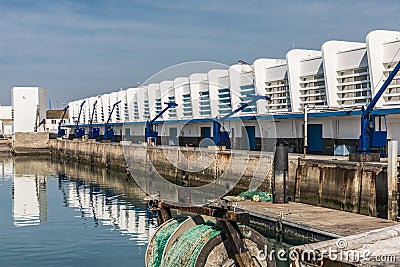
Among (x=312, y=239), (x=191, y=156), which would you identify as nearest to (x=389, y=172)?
(x=312, y=239)

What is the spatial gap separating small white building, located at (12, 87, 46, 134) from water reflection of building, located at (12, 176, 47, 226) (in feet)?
110

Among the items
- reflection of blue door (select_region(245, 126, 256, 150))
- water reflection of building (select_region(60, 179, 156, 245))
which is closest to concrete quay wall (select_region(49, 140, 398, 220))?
water reflection of building (select_region(60, 179, 156, 245))

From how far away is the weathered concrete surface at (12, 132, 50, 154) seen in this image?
71394 mm

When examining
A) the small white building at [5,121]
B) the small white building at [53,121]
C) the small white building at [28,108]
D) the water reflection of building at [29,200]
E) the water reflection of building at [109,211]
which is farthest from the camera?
the small white building at [5,121]

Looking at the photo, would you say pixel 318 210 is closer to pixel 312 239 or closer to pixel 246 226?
pixel 312 239

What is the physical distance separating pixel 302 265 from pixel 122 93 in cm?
6360

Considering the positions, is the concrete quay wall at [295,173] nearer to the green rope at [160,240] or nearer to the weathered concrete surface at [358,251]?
the green rope at [160,240]

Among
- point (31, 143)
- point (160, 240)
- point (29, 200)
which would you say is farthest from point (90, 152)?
point (160, 240)

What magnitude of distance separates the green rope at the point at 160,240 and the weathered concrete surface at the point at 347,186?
34.3 feet

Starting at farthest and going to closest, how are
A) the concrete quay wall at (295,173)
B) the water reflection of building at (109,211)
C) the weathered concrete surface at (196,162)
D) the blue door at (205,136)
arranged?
the blue door at (205,136) < the weathered concrete surface at (196,162) < the water reflection of building at (109,211) < the concrete quay wall at (295,173)

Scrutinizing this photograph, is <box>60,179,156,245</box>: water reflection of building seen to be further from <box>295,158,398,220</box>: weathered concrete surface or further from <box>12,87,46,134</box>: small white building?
<box>12,87,46,134</box>: small white building

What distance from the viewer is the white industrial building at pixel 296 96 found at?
89.6 ft

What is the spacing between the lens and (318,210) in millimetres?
17672

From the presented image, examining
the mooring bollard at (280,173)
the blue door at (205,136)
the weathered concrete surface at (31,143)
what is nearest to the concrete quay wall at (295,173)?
the mooring bollard at (280,173)
